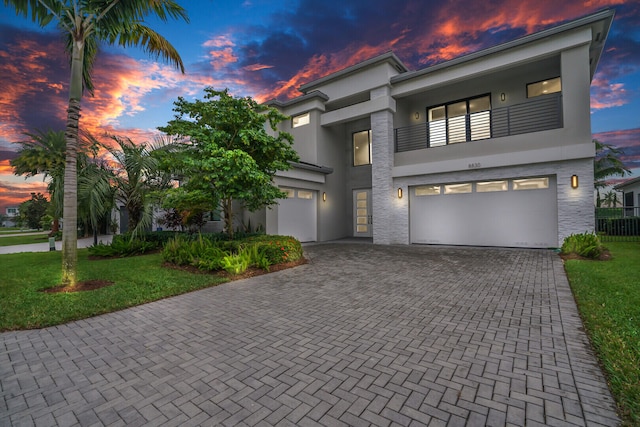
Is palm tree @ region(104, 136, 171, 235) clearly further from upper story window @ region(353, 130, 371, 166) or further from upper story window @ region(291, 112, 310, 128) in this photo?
upper story window @ region(353, 130, 371, 166)

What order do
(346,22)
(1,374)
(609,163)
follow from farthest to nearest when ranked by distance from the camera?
1. (609,163)
2. (346,22)
3. (1,374)

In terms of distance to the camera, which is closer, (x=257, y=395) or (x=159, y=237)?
(x=257, y=395)

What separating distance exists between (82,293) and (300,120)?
13.4m

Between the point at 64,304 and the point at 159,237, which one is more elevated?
the point at 159,237

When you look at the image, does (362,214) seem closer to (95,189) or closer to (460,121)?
(460,121)

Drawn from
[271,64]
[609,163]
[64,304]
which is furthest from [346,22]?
[609,163]

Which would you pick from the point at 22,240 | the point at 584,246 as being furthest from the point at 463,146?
the point at 22,240

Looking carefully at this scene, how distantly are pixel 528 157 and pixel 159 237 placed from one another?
1523 centimetres

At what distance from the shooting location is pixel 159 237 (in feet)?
38.5

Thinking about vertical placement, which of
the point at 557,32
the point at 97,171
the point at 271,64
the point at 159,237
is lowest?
the point at 159,237

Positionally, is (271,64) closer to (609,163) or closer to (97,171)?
(97,171)

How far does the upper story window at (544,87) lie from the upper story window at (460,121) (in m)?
1.56

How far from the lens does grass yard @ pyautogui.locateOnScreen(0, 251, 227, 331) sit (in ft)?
14.3

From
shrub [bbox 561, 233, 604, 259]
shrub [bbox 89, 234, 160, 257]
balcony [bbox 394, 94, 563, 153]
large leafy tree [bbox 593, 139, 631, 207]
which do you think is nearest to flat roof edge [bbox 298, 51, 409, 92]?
balcony [bbox 394, 94, 563, 153]
